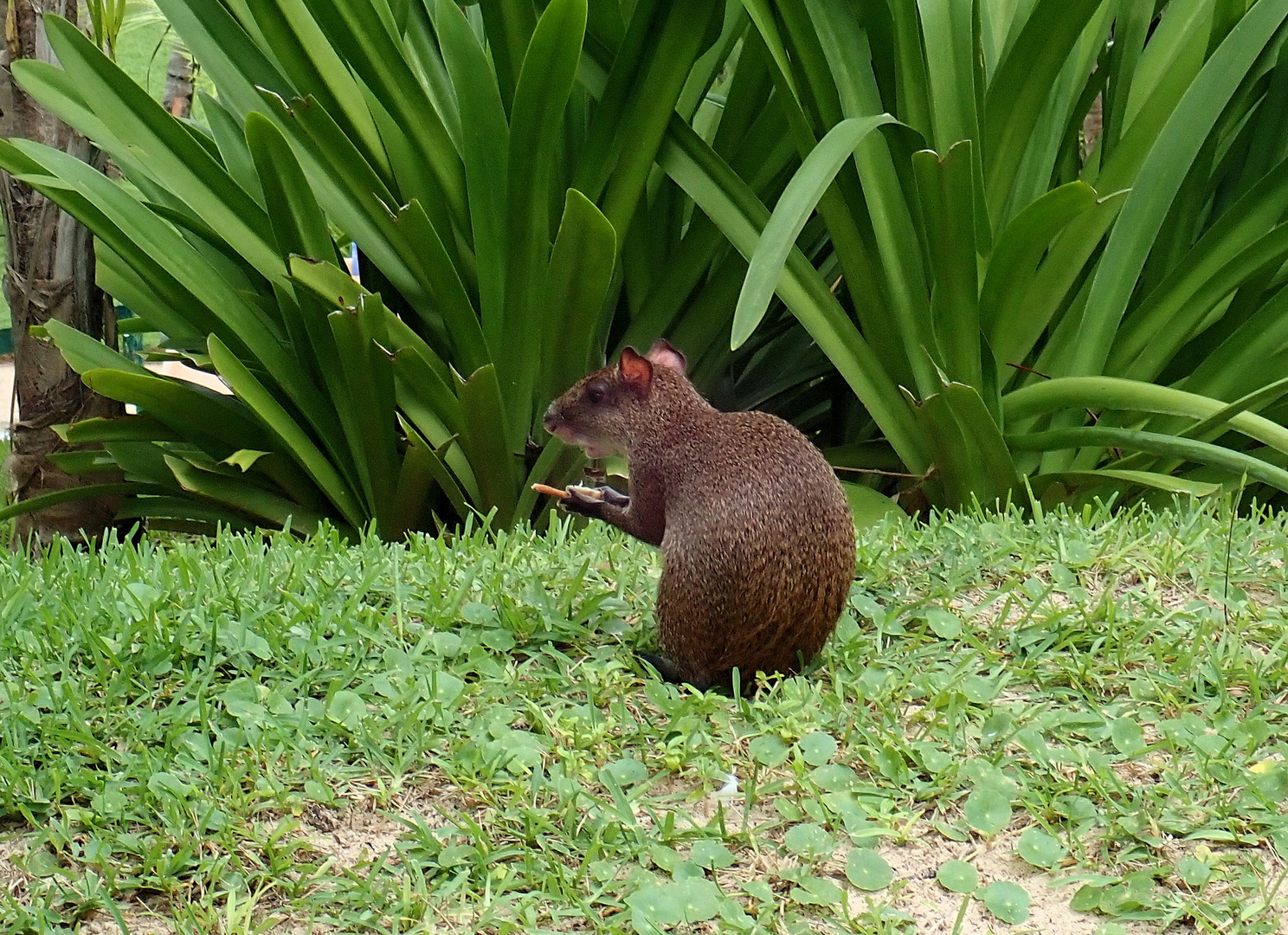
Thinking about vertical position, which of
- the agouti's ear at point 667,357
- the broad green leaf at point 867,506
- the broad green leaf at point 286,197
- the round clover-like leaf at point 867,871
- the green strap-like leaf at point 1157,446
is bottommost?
the broad green leaf at point 867,506

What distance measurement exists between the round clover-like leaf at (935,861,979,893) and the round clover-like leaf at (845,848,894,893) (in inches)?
3.1

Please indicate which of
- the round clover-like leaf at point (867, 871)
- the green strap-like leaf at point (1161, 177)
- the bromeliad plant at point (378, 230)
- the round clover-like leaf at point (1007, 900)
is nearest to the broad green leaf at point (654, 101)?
the bromeliad plant at point (378, 230)

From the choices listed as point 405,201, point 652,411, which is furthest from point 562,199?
point 652,411

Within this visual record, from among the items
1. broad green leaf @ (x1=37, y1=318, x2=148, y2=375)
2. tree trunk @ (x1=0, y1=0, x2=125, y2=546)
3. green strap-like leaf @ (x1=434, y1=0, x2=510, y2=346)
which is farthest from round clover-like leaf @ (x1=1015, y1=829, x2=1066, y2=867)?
tree trunk @ (x1=0, y1=0, x2=125, y2=546)

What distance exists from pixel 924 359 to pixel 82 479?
3.51 meters

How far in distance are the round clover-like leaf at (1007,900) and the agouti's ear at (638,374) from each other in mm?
1167

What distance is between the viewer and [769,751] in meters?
2.17

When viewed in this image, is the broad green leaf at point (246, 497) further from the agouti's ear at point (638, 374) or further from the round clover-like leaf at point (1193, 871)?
the round clover-like leaf at point (1193, 871)

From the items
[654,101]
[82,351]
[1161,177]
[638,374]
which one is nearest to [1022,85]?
[1161,177]

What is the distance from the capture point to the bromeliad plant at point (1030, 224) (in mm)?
3545

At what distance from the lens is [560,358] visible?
4.05 m

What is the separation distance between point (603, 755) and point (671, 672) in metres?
0.31

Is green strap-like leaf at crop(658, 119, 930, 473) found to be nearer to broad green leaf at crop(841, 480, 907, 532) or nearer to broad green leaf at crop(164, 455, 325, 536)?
broad green leaf at crop(841, 480, 907, 532)

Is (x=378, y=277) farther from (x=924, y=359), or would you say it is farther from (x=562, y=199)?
(x=924, y=359)
